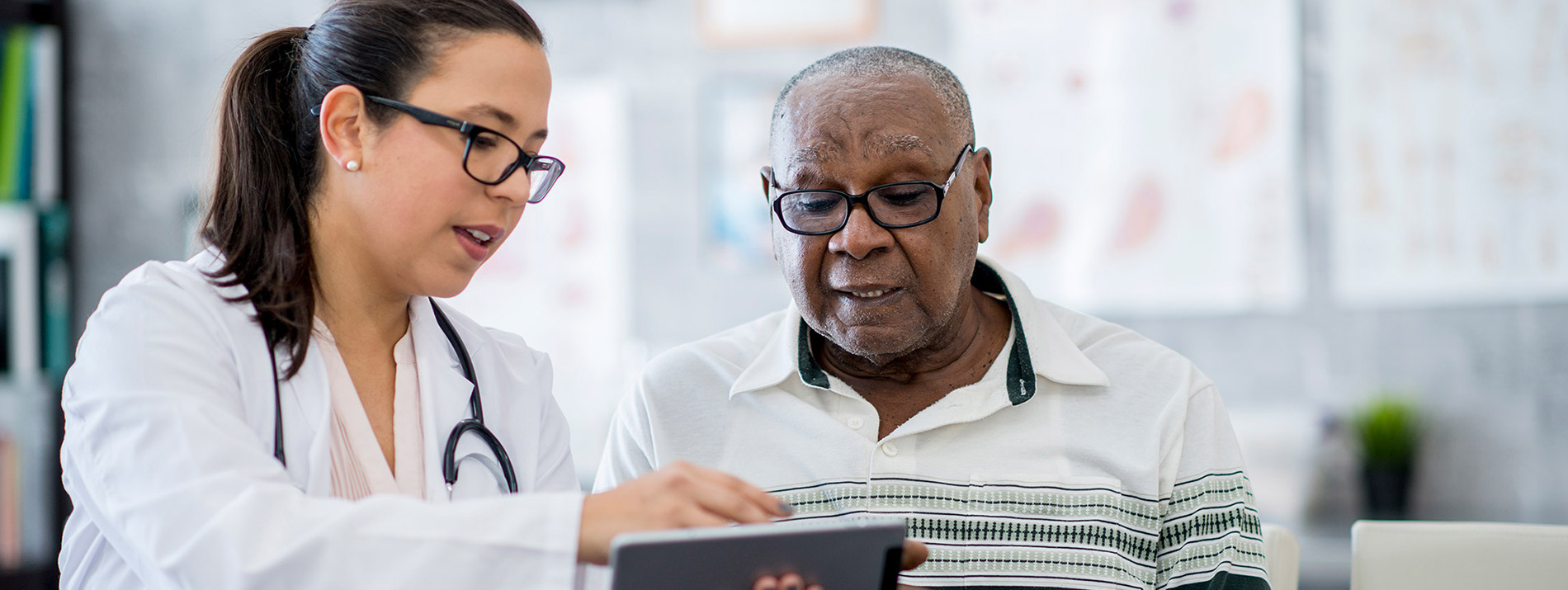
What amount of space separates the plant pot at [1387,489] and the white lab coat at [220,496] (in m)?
2.57

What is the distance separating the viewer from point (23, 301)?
12.4 ft

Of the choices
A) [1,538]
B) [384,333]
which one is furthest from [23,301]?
[384,333]

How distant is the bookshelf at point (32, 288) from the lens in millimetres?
3750

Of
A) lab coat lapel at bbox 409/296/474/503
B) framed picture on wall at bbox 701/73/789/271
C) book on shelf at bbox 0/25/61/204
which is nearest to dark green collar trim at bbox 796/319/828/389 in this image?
lab coat lapel at bbox 409/296/474/503

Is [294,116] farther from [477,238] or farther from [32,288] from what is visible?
[32,288]

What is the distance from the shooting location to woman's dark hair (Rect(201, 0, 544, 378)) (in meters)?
1.22

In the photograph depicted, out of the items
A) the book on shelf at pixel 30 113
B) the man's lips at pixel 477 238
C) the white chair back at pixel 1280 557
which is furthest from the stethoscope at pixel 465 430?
the book on shelf at pixel 30 113

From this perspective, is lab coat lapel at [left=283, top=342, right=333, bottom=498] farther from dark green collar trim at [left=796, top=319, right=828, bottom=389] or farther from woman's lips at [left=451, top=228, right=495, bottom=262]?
dark green collar trim at [left=796, top=319, right=828, bottom=389]

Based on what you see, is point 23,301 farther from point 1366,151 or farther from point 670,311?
point 1366,151

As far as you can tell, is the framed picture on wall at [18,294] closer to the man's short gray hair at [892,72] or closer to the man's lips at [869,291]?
the man's short gray hair at [892,72]

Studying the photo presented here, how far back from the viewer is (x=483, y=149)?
1.22 metres

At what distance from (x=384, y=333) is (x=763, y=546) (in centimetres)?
63

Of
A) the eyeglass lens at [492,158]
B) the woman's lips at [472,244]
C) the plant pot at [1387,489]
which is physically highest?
the eyeglass lens at [492,158]

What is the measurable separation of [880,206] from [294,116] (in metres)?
0.73
